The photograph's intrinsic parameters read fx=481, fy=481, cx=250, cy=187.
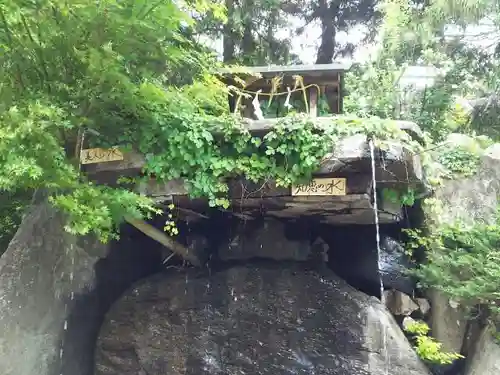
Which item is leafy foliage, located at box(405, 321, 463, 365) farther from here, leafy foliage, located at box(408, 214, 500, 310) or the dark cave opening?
the dark cave opening

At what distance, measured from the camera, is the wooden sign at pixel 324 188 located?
5207mm

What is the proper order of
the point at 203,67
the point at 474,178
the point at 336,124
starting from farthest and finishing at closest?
the point at 474,178 → the point at 203,67 → the point at 336,124

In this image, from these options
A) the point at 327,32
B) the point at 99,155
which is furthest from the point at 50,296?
the point at 327,32

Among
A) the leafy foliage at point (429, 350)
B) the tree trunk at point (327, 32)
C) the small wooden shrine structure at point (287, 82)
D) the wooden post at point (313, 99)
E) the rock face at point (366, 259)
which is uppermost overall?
the tree trunk at point (327, 32)

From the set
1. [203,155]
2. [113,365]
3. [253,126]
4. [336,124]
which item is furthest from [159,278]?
[336,124]

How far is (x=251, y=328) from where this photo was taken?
242 inches

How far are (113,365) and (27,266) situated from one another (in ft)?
5.50

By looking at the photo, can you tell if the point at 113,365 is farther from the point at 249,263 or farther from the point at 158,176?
the point at 158,176

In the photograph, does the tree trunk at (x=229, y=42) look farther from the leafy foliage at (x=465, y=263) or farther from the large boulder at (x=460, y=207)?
the leafy foliage at (x=465, y=263)

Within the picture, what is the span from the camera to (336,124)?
504 cm

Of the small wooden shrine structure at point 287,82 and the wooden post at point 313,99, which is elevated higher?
the small wooden shrine structure at point 287,82

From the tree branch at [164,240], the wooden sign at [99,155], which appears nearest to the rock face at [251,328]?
the tree branch at [164,240]

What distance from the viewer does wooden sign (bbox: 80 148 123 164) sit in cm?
539

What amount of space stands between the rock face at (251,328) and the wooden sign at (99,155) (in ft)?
6.86
